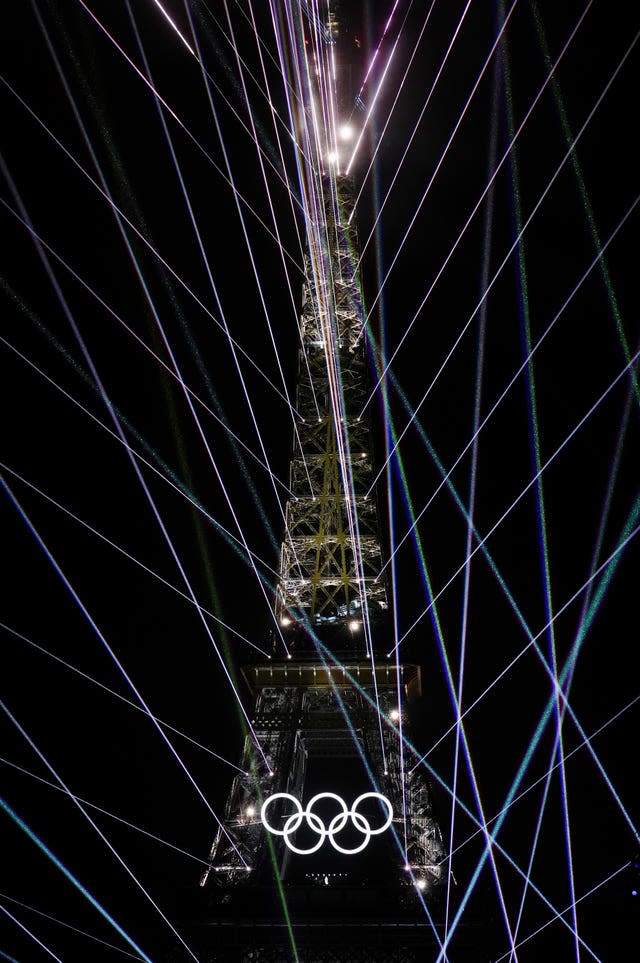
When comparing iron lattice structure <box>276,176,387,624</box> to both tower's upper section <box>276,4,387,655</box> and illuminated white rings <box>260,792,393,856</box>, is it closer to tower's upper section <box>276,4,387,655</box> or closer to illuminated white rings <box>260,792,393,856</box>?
tower's upper section <box>276,4,387,655</box>

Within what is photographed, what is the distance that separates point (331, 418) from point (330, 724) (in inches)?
474

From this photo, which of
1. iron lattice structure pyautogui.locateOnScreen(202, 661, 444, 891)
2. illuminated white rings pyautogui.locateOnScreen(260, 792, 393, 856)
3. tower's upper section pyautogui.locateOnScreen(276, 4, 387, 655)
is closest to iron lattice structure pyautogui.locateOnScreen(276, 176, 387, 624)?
tower's upper section pyautogui.locateOnScreen(276, 4, 387, 655)

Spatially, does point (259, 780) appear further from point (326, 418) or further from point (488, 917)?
point (326, 418)

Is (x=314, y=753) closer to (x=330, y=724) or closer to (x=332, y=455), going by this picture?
(x=330, y=724)

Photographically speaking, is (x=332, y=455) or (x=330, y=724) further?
(x=332, y=455)

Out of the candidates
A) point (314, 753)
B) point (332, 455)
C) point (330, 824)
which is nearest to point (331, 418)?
point (332, 455)

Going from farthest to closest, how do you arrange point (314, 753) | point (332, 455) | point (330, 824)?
point (332, 455) → point (314, 753) → point (330, 824)

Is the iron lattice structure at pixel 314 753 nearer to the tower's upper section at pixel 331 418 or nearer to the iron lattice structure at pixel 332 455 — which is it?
the tower's upper section at pixel 331 418

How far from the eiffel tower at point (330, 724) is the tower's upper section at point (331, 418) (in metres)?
0.06

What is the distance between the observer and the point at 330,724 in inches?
647

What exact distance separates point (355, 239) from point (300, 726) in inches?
904

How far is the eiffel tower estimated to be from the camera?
31.9 ft

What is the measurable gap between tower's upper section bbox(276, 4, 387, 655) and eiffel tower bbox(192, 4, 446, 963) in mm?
65

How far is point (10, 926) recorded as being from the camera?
10469 mm
